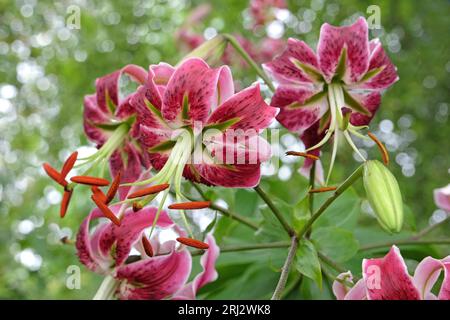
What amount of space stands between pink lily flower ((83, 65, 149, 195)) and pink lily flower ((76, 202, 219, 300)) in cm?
7

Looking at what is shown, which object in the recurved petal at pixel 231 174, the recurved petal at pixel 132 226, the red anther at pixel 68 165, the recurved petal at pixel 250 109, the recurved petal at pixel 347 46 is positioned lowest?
the recurved petal at pixel 132 226

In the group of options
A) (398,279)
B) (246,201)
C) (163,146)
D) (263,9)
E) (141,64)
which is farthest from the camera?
(141,64)

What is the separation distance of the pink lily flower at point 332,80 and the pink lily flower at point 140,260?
164mm

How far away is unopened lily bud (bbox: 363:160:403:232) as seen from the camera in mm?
486

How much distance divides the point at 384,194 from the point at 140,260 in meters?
0.24

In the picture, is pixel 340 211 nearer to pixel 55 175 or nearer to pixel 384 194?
pixel 384 194

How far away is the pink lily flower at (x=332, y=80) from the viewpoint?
0.59 metres

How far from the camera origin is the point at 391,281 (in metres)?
0.45

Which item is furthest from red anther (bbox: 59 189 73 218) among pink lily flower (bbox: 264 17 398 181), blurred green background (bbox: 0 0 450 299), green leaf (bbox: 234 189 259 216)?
blurred green background (bbox: 0 0 450 299)

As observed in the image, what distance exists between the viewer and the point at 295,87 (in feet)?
2.04

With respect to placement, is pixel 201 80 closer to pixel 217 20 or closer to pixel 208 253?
pixel 208 253

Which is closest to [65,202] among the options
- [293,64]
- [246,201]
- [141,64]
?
[293,64]

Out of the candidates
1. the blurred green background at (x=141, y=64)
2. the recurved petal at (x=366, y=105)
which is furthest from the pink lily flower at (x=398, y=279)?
the blurred green background at (x=141, y=64)

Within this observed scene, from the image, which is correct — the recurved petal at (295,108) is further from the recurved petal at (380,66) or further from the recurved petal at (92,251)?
the recurved petal at (92,251)
